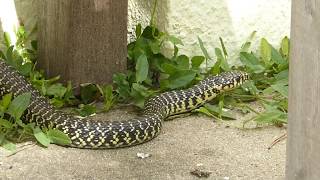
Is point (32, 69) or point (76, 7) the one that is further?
point (32, 69)

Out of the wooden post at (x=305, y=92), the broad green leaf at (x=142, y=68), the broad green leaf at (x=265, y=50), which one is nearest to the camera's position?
the wooden post at (x=305, y=92)

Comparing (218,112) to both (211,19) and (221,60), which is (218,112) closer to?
(221,60)

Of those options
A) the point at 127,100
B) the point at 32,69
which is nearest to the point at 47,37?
the point at 32,69

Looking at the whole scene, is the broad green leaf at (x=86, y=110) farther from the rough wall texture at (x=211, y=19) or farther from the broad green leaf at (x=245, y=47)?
the broad green leaf at (x=245, y=47)

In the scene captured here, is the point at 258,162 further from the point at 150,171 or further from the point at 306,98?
the point at 306,98

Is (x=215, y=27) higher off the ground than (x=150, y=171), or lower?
higher

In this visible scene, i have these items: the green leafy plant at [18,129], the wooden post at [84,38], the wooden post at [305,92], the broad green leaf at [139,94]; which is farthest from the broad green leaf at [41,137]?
the wooden post at [305,92]

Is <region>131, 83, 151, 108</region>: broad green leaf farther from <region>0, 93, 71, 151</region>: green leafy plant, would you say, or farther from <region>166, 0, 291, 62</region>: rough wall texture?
<region>0, 93, 71, 151</region>: green leafy plant
